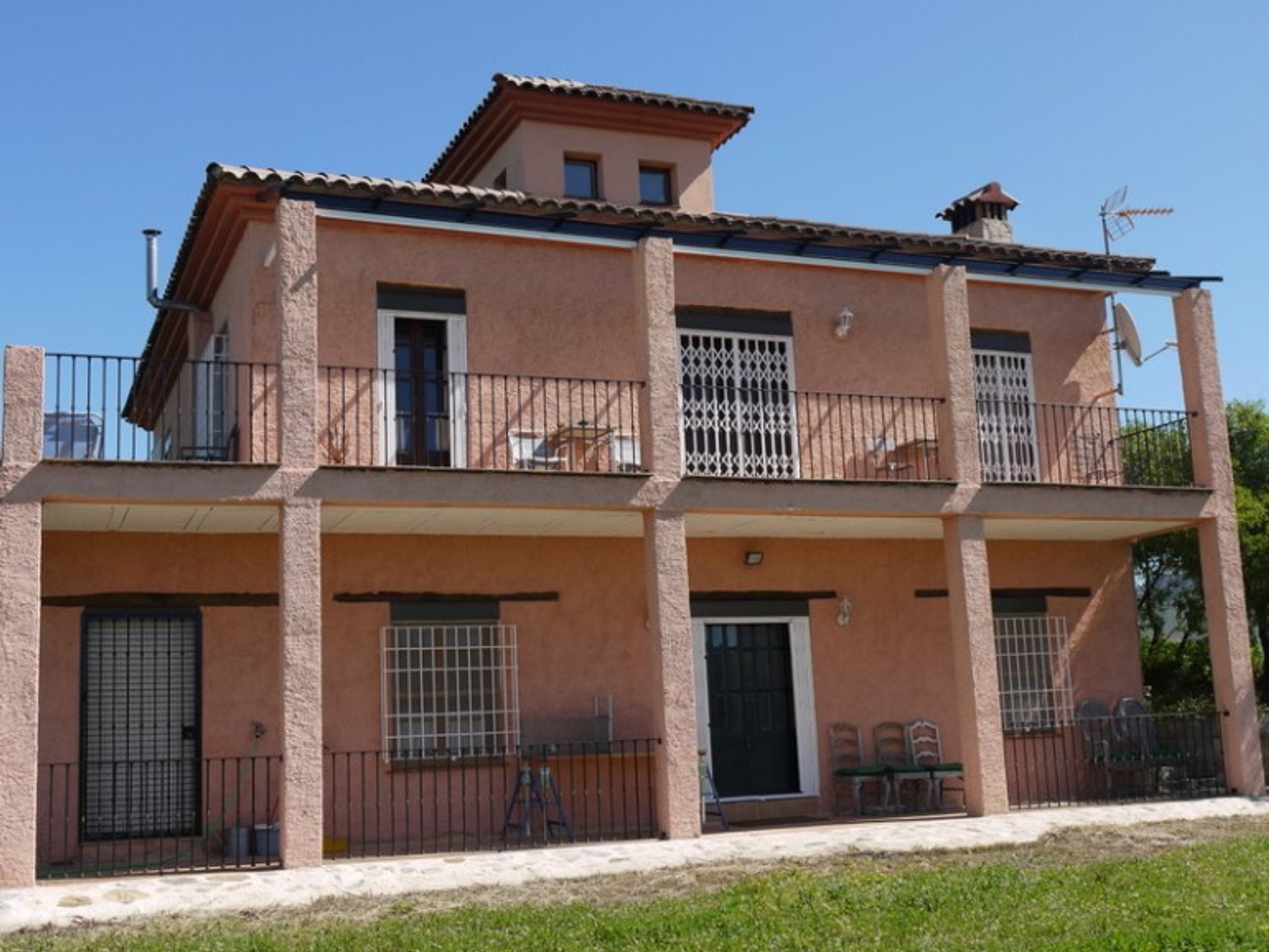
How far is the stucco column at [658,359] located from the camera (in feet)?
45.1

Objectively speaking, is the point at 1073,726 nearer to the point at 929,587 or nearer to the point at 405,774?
the point at 929,587

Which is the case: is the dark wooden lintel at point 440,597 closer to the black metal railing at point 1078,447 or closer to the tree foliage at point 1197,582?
the black metal railing at point 1078,447

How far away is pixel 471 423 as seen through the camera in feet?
48.6

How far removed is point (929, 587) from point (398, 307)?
6584 millimetres

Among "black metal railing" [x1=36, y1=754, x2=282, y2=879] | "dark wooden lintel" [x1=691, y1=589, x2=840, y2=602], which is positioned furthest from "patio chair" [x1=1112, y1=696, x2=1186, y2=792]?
"black metal railing" [x1=36, y1=754, x2=282, y2=879]

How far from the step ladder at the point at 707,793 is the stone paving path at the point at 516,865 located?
4.11 feet

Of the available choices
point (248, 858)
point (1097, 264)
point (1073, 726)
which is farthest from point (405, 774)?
point (1097, 264)

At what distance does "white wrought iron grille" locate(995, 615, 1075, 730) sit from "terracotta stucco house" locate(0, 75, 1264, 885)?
4cm

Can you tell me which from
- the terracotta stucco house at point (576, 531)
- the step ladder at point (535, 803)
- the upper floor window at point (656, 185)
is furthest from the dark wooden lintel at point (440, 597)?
the upper floor window at point (656, 185)

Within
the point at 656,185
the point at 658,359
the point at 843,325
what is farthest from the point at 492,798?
the point at 656,185

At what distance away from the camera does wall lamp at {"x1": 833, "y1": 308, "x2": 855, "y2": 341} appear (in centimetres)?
1641

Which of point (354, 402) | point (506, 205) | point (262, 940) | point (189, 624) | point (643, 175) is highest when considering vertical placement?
point (643, 175)

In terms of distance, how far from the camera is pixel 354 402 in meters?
14.4

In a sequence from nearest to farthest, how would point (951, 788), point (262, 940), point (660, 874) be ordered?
point (262, 940)
point (660, 874)
point (951, 788)
